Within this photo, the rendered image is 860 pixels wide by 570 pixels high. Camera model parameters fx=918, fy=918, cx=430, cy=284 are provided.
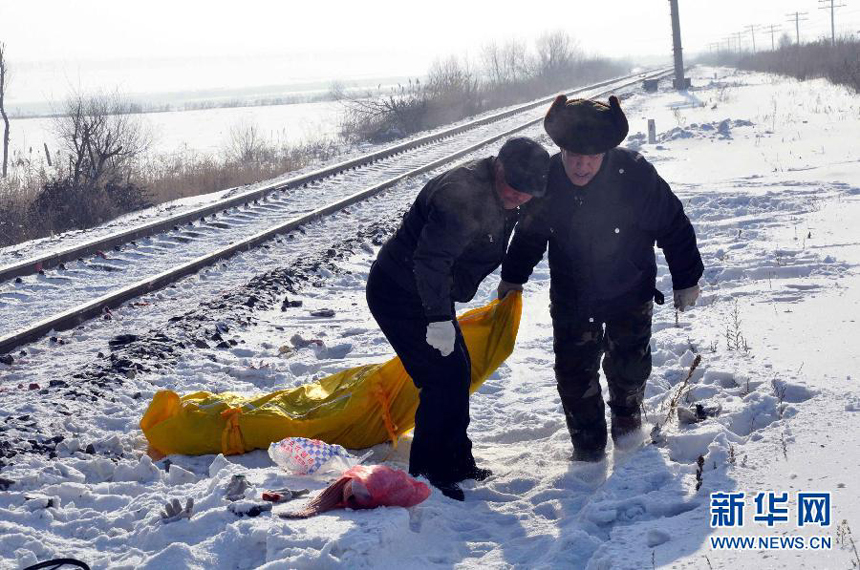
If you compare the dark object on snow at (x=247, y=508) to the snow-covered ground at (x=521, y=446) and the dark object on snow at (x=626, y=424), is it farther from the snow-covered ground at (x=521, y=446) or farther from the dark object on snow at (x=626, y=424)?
the dark object on snow at (x=626, y=424)

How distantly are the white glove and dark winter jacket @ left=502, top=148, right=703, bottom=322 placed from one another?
923mm

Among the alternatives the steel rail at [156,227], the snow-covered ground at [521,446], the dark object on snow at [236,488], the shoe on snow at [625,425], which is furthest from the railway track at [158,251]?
the shoe on snow at [625,425]

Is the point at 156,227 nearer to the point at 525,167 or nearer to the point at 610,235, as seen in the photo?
the point at 610,235

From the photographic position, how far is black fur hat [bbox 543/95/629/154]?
4523 millimetres

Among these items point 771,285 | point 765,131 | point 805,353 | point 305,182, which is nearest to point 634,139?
point 765,131

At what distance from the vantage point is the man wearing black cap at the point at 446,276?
4215 millimetres

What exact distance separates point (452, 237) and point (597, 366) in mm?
1453

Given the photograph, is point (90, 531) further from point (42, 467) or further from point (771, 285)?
point (771, 285)

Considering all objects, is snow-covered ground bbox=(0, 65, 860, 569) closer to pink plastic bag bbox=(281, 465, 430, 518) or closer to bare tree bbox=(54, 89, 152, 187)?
pink plastic bag bbox=(281, 465, 430, 518)

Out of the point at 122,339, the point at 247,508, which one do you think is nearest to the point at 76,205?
the point at 122,339

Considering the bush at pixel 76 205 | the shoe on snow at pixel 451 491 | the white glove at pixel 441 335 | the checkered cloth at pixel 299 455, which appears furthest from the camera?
the bush at pixel 76 205

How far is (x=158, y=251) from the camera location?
1230 centimetres

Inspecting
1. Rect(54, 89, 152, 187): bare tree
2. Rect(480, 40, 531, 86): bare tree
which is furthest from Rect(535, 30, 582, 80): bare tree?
Rect(54, 89, 152, 187): bare tree

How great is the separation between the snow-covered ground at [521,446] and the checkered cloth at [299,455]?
0.31 ft
